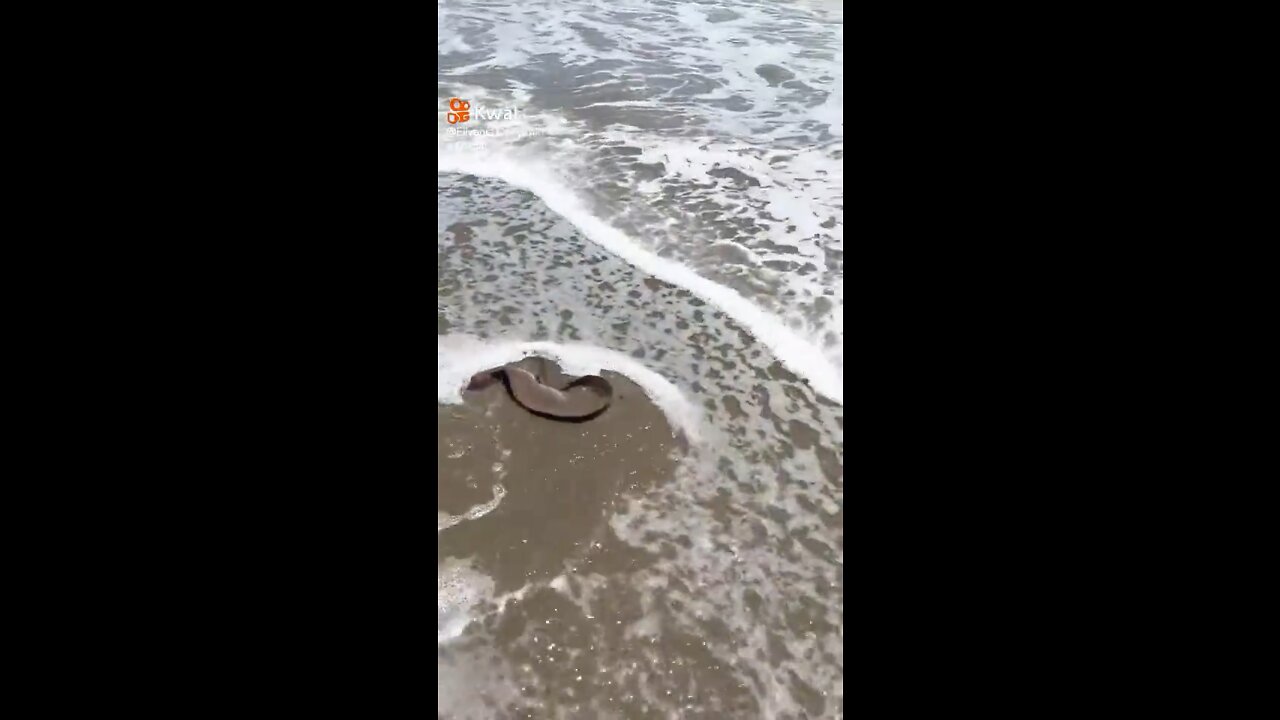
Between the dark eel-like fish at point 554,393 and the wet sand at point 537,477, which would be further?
the dark eel-like fish at point 554,393

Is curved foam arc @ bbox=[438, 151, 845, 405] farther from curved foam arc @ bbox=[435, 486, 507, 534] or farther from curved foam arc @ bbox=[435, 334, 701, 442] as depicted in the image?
curved foam arc @ bbox=[435, 486, 507, 534]

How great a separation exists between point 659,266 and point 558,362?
1.12 m

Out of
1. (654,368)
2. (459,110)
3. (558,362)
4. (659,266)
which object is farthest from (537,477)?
(459,110)

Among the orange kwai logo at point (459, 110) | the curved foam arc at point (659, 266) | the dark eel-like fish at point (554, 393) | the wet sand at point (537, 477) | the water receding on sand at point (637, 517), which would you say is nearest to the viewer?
the water receding on sand at point (637, 517)

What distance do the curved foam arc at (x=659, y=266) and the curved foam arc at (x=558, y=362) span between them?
65 cm

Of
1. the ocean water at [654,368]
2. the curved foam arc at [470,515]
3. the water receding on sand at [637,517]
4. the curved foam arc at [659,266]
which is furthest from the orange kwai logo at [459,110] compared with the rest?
the curved foam arc at [470,515]

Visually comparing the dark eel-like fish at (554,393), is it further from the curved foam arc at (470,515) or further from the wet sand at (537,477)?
the curved foam arc at (470,515)

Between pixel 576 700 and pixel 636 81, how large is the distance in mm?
6023

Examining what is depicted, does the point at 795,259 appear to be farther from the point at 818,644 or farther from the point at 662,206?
the point at 818,644

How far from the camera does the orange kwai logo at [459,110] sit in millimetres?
6426

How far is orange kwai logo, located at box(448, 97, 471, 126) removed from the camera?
643cm

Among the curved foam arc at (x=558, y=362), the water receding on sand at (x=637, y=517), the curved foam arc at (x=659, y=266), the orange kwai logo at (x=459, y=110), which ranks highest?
the orange kwai logo at (x=459, y=110)

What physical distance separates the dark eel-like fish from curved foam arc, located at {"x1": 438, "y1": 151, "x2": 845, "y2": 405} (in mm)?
962

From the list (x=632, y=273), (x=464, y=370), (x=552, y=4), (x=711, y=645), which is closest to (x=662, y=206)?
(x=632, y=273)
